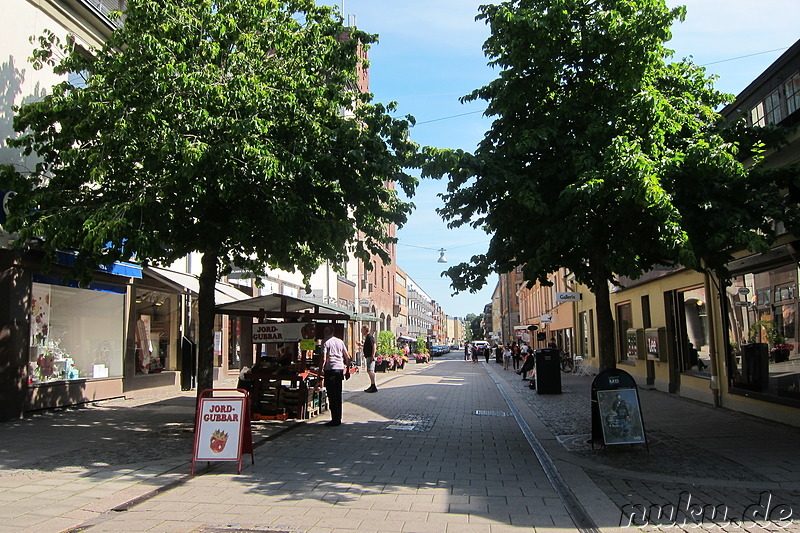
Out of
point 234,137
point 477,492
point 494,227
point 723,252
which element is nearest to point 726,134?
point 723,252

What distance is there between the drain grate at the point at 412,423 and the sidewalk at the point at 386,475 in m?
0.13

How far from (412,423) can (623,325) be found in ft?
42.0

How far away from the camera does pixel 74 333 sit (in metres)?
12.8

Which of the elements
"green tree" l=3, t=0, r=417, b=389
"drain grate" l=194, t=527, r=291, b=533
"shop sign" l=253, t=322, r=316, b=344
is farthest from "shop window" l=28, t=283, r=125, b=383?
"drain grate" l=194, t=527, r=291, b=533

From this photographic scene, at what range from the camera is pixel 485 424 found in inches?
449

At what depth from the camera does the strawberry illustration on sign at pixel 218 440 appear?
22.6ft

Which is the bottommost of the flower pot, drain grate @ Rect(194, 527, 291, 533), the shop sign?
drain grate @ Rect(194, 527, 291, 533)

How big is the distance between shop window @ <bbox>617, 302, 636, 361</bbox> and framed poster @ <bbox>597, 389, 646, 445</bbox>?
42.8ft

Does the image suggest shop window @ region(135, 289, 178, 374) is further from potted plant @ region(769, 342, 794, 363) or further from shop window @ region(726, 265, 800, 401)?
potted plant @ region(769, 342, 794, 363)

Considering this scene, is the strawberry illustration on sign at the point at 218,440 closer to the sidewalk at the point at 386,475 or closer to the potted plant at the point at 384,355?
the sidewalk at the point at 386,475

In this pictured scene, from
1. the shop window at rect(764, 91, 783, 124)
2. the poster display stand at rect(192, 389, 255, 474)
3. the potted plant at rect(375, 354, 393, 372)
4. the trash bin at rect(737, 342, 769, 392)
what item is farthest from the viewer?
the potted plant at rect(375, 354, 393, 372)

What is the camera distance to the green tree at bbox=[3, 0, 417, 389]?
7824 mm

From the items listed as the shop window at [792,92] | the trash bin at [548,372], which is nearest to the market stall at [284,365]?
the trash bin at [548,372]

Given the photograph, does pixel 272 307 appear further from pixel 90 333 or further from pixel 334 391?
pixel 90 333
